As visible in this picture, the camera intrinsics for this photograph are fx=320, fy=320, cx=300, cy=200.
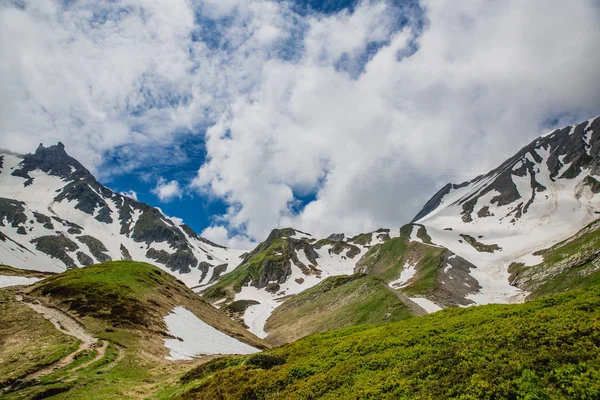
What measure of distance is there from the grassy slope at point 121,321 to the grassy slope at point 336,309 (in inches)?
1121

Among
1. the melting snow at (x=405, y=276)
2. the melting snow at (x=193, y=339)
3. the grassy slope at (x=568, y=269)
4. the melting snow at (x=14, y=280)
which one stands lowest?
the grassy slope at (x=568, y=269)

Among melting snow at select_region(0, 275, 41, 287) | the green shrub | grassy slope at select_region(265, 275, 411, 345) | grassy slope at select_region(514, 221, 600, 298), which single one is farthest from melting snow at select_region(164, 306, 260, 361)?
grassy slope at select_region(514, 221, 600, 298)

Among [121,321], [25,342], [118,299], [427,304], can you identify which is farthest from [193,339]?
[427,304]

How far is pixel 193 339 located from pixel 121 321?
12.2m

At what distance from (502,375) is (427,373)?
3.39 meters

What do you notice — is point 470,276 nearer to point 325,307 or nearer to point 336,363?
point 325,307

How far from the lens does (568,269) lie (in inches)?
4119

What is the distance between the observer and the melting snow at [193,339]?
48172 millimetres

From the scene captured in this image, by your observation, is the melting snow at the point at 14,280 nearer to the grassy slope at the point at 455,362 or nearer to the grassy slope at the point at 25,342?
the grassy slope at the point at 25,342

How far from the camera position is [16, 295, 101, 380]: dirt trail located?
98.0 feet

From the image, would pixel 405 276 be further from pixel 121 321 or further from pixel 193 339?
pixel 121 321

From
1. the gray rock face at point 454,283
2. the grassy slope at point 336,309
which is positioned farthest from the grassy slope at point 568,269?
the grassy slope at point 336,309

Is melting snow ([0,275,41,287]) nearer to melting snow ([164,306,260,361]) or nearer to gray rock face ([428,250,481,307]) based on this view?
melting snow ([164,306,260,361])

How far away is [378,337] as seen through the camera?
880 inches
